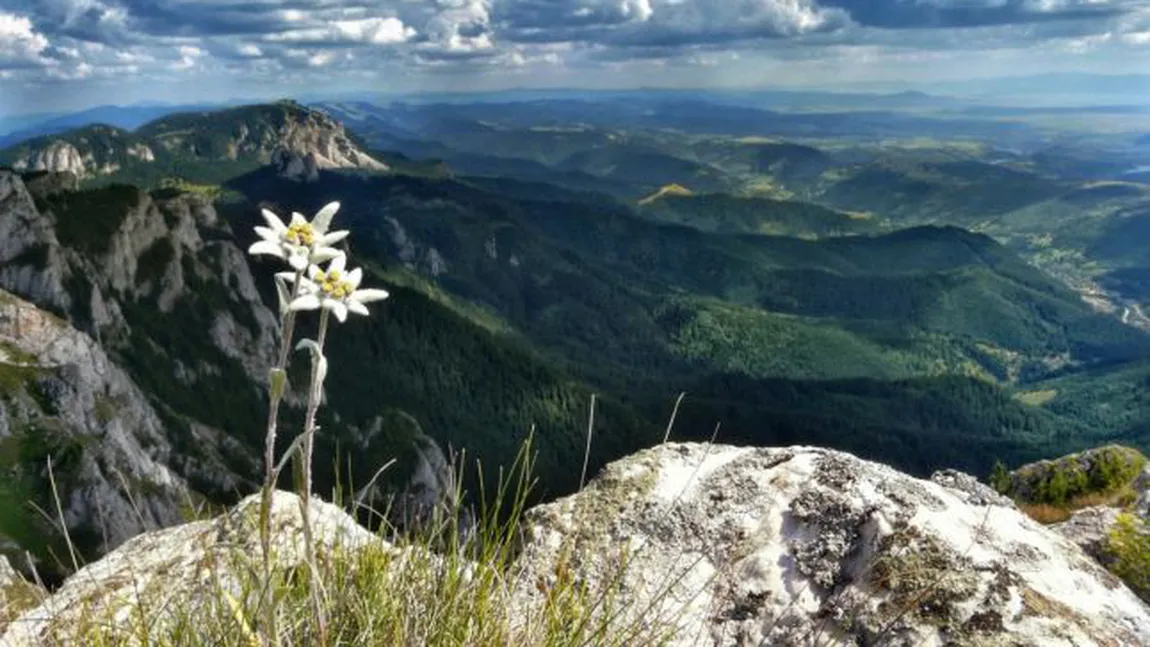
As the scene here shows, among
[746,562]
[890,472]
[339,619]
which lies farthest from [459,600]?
[890,472]

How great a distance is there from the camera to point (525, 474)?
17.4 feet

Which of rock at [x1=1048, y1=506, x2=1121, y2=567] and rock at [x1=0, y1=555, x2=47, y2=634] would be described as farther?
rock at [x1=1048, y1=506, x2=1121, y2=567]

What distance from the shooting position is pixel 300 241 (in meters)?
4.17

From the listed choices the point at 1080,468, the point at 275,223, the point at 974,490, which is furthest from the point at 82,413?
the point at 275,223

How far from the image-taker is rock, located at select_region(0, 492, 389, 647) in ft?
17.0

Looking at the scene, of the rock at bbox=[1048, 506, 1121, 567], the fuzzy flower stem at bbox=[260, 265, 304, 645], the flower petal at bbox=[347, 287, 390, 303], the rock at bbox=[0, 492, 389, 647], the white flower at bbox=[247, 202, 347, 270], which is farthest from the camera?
the rock at bbox=[1048, 506, 1121, 567]

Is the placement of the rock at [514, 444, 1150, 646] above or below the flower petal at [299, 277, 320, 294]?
below

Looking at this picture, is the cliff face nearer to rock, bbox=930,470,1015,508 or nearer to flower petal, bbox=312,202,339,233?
rock, bbox=930,470,1015,508

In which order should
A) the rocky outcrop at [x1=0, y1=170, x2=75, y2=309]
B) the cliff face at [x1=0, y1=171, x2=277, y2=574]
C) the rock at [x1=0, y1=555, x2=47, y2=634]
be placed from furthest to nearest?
the rocky outcrop at [x1=0, y1=170, x2=75, y2=309], the cliff face at [x1=0, y1=171, x2=277, y2=574], the rock at [x1=0, y1=555, x2=47, y2=634]

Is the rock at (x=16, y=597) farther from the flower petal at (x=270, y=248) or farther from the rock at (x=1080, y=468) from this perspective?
the rock at (x=1080, y=468)

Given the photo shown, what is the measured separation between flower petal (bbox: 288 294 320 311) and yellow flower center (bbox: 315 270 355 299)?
0.16 metres

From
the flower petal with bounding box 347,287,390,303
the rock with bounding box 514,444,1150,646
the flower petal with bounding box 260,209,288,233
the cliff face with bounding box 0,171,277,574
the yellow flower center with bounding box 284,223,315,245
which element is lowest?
the cliff face with bounding box 0,171,277,574

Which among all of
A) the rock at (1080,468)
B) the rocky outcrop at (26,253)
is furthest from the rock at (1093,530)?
the rocky outcrop at (26,253)

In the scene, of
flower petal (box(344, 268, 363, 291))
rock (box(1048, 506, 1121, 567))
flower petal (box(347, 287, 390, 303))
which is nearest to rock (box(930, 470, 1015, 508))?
rock (box(1048, 506, 1121, 567))
